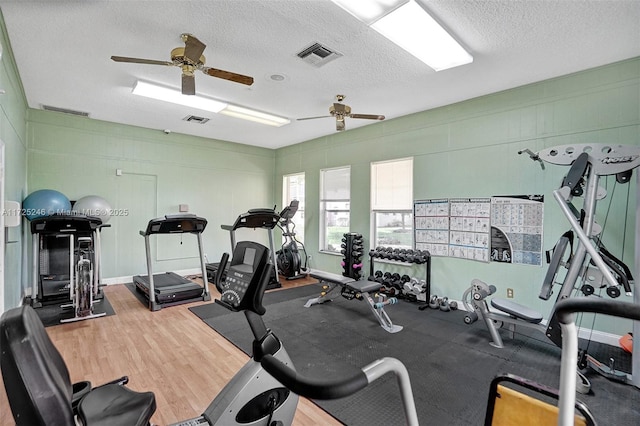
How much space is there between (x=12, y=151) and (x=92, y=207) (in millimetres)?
1544

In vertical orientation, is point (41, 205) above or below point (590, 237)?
above

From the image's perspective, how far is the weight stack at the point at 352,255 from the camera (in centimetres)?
558

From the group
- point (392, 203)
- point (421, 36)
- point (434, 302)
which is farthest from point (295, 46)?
point (434, 302)

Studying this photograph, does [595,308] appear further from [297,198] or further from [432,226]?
[297,198]

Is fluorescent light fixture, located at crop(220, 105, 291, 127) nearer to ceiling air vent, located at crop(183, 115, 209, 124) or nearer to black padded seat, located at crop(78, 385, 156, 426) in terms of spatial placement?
ceiling air vent, located at crop(183, 115, 209, 124)

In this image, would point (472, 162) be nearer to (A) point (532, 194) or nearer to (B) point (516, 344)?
(A) point (532, 194)

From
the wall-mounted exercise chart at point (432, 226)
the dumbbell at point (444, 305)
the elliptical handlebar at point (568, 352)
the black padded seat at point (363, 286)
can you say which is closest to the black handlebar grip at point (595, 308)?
the elliptical handlebar at point (568, 352)

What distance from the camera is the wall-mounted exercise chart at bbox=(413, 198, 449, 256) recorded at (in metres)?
4.62

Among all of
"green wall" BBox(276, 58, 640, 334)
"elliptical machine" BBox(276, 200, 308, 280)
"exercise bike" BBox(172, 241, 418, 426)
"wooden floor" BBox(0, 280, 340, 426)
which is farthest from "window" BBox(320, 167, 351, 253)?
"exercise bike" BBox(172, 241, 418, 426)

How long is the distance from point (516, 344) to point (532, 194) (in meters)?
1.78

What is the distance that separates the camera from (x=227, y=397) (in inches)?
64.8

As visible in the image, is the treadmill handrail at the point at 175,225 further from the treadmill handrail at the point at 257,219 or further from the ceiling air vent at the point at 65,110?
the ceiling air vent at the point at 65,110

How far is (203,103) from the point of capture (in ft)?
14.7

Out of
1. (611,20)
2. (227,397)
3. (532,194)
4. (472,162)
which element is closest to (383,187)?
(472,162)
